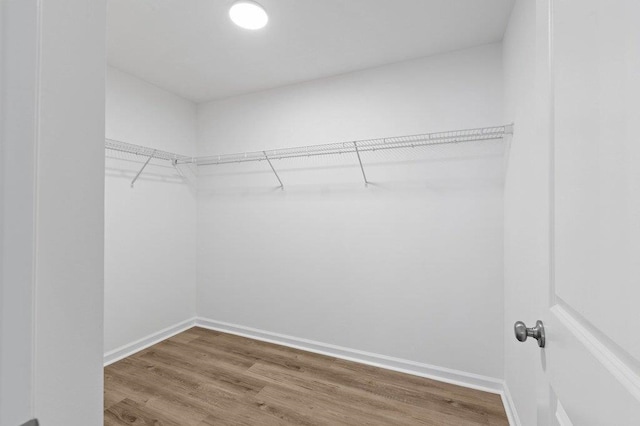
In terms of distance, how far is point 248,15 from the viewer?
5.67 feet

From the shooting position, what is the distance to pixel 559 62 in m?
0.64

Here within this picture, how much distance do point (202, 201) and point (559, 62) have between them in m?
3.10

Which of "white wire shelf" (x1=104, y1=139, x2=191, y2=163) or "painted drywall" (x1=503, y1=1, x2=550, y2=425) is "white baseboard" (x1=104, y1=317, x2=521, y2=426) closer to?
"painted drywall" (x1=503, y1=1, x2=550, y2=425)

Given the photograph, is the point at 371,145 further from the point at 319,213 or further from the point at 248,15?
the point at 248,15

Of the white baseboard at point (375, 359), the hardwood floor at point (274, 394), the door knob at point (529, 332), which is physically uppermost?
the door knob at point (529, 332)

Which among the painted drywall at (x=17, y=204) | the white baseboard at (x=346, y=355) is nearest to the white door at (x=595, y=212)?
the painted drywall at (x=17, y=204)

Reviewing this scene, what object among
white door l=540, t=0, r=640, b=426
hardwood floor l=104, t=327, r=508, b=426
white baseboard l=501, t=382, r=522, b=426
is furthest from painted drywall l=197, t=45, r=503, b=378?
white door l=540, t=0, r=640, b=426

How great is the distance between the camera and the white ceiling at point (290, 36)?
170 centimetres

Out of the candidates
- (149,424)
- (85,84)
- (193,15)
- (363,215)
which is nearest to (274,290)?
(363,215)

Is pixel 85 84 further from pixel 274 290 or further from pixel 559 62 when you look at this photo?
pixel 274 290

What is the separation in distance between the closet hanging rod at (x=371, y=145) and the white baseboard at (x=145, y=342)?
1680 millimetres

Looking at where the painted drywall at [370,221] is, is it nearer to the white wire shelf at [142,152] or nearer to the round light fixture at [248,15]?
the white wire shelf at [142,152]

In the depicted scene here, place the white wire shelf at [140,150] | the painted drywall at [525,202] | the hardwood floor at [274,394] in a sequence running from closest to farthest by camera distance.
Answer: the painted drywall at [525,202]
the hardwood floor at [274,394]
the white wire shelf at [140,150]

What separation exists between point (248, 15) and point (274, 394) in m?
2.42
